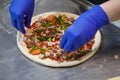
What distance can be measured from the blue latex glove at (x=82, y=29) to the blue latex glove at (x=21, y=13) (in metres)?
0.17

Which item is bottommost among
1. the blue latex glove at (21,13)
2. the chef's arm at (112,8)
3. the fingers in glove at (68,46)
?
the fingers in glove at (68,46)

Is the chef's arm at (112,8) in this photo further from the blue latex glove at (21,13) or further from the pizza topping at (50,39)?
the blue latex glove at (21,13)

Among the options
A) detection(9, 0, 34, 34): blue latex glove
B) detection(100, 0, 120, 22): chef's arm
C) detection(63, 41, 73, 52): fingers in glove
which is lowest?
detection(63, 41, 73, 52): fingers in glove

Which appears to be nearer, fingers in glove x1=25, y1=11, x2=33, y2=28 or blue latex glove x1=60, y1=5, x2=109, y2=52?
blue latex glove x1=60, y1=5, x2=109, y2=52

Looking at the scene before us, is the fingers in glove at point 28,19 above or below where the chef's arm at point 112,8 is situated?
below

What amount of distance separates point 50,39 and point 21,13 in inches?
5.7

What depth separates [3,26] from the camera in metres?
1.14

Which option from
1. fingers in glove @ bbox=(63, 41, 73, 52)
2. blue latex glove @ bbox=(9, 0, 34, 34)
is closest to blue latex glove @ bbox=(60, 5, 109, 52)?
fingers in glove @ bbox=(63, 41, 73, 52)

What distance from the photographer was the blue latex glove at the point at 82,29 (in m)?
0.87

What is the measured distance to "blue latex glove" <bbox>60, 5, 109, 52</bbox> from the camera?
874 millimetres

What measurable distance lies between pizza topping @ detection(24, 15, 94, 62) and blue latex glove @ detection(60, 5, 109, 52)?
7 cm

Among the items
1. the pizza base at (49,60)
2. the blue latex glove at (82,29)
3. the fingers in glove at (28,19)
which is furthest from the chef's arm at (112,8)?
the fingers in glove at (28,19)

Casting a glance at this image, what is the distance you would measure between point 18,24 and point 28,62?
136 mm

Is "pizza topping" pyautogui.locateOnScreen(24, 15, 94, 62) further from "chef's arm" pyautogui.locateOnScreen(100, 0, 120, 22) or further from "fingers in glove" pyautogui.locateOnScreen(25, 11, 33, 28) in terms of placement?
"chef's arm" pyautogui.locateOnScreen(100, 0, 120, 22)
